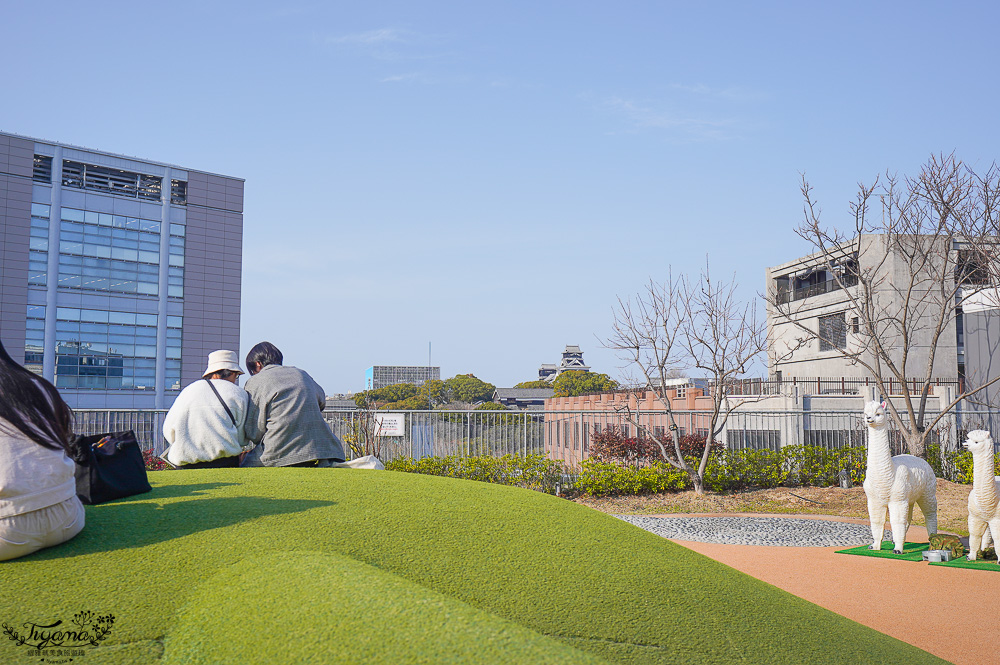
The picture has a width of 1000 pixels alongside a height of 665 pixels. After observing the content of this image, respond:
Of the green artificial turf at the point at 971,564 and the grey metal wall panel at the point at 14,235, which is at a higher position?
the grey metal wall panel at the point at 14,235

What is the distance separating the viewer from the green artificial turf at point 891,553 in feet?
25.9

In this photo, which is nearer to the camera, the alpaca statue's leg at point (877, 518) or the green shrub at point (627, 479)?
the alpaca statue's leg at point (877, 518)

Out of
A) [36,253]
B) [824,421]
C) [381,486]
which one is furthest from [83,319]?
[381,486]

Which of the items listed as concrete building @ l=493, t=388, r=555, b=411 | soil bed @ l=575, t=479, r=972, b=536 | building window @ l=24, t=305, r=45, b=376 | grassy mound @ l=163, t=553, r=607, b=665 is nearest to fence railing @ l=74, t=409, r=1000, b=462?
soil bed @ l=575, t=479, r=972, b=536

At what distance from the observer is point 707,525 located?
436 inches

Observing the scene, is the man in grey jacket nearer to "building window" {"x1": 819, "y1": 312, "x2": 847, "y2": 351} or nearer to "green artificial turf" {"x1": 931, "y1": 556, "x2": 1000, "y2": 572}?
"green artificial turf" {"x1": 931, "y1": 556, "x2": 1000, "y2": 572}

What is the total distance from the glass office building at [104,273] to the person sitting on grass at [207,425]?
1577 inches

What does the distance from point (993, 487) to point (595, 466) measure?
7.31 metres

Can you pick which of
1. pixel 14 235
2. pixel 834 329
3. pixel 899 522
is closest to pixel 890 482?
pixel 899 522

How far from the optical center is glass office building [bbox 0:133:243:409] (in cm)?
3894

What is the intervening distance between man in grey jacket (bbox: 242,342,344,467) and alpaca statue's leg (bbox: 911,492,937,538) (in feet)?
23.4

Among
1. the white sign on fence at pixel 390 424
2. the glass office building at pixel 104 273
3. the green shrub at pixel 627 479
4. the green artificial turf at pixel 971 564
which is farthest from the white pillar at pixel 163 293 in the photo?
the green artificial turf at pixel 971 564

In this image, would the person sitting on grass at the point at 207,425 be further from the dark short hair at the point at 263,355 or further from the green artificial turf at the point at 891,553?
the green artificial turf at the point at 891,553

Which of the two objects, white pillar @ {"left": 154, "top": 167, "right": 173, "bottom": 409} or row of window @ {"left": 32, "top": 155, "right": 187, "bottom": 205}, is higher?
row of window @ {"left": 32, "top": 155, "right": 187, "bottom": 205}
